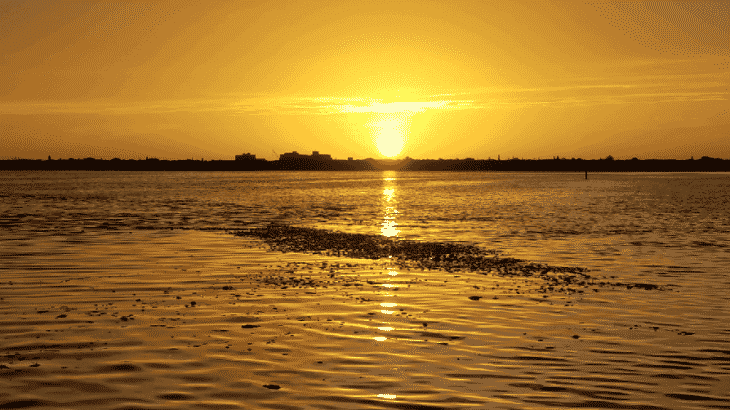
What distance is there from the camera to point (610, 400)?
11.7 meters

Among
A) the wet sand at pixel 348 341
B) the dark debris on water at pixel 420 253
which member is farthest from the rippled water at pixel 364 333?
the dark debris on water at pixel 420 253

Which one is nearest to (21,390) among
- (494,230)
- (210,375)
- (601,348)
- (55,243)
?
(210,375)

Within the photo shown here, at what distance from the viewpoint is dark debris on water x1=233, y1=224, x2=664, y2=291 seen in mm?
27047

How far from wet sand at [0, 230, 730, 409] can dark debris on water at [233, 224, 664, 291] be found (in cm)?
89

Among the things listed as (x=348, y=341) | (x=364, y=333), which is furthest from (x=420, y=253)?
(x=348, y=341)

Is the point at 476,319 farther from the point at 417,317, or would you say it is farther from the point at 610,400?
the point at 610,400

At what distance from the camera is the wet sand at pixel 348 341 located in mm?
12023

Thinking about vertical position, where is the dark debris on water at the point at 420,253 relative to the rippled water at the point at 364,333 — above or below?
below

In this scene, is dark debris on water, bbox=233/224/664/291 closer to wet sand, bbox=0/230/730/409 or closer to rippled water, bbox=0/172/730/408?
wet sand, bbox=0/230/730/409

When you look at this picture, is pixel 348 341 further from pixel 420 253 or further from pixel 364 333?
pixel 420 253

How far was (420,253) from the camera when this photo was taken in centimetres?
3466

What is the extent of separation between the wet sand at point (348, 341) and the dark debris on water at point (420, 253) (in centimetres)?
89

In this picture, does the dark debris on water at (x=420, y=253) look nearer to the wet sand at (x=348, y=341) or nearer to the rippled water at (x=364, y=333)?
the wet sand at (x=348, y=341)

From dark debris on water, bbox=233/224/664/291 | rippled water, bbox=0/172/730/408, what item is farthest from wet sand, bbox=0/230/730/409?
dark debris on water, bbox=233/224/664/291
